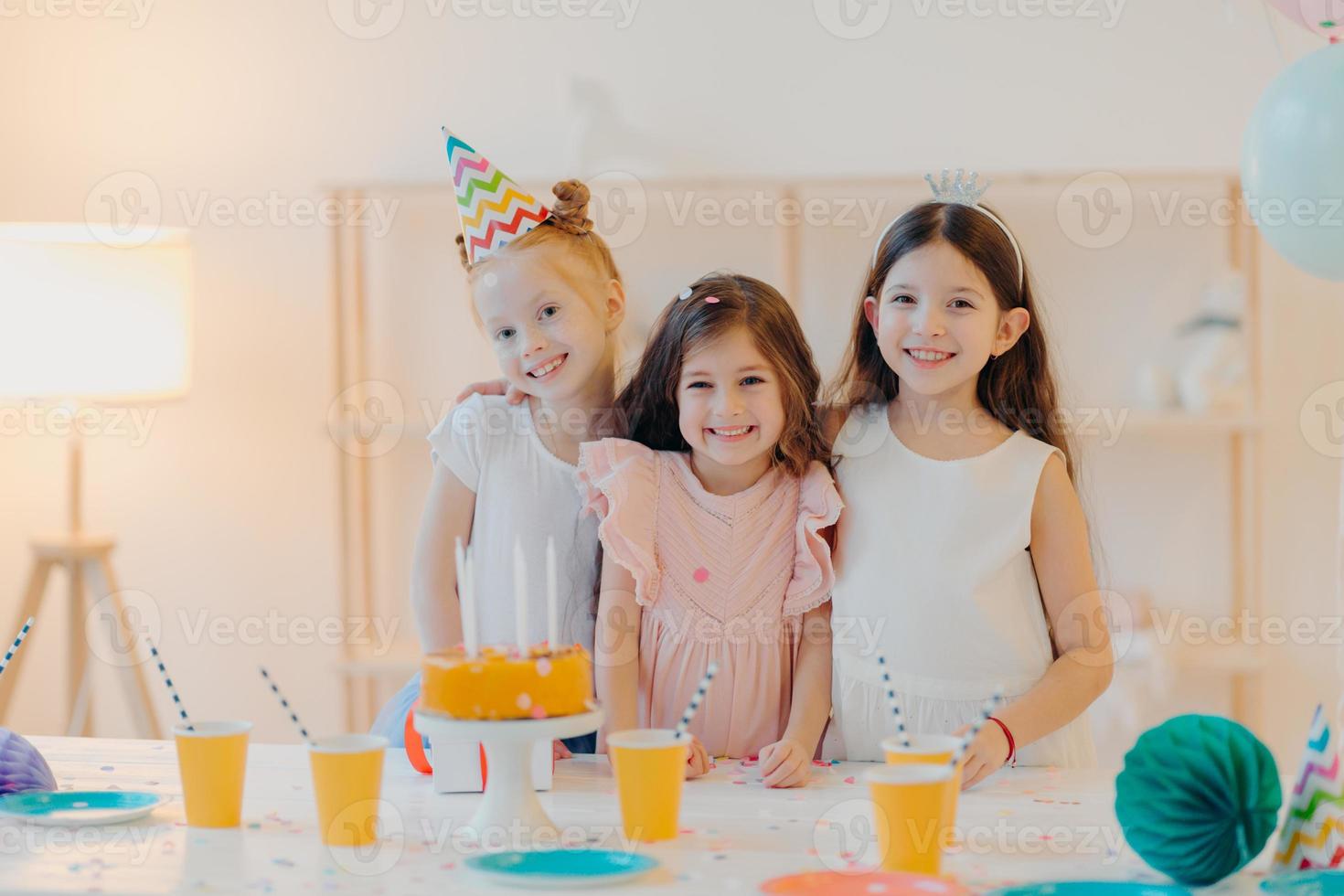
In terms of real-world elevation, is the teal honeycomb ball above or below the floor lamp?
below

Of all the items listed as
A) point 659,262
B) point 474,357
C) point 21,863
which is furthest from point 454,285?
point 21,863

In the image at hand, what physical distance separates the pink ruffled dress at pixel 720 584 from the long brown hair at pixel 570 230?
289 mm

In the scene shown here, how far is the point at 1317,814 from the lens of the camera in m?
1.10

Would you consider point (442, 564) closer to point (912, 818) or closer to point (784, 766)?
point (784, 766)

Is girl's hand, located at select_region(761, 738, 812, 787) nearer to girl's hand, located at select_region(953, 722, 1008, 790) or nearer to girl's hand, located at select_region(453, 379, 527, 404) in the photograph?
girl's hand, located at select_region(953, 722, 1008, 790)

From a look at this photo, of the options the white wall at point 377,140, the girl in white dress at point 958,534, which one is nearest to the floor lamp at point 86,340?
the white wall at point 377,140

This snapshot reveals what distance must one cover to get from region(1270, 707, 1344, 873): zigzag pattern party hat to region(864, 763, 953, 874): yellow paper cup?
10.7 inches

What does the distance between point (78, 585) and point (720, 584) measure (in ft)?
6.72

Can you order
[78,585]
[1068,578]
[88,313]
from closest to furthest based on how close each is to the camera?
[1068,578] < [88,313] < [78,585]

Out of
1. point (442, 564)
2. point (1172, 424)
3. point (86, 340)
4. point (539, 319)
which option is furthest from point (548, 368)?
point (1172, 424)

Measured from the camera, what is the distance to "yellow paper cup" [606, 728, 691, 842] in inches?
47.8

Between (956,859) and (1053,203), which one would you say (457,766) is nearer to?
(956,859)

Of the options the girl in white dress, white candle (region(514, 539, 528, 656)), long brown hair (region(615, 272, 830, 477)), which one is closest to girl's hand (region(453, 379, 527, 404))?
long brown hair (region(615, 272, 830, 477))

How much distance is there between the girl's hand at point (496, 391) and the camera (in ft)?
6.17
